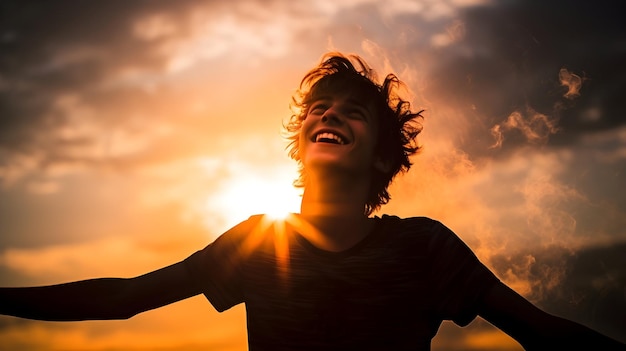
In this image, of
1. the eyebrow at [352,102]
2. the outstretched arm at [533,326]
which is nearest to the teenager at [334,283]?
the outstretched arm at [533,326]

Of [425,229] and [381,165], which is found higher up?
[381,165]

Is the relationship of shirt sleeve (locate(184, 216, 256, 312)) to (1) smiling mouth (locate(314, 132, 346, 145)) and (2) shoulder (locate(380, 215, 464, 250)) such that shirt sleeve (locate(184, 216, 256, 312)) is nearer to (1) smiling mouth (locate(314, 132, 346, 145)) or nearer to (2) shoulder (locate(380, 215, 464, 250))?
(1) smiling mouth (locate(314, 132, 346, 145))

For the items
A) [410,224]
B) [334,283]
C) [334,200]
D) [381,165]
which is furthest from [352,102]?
[334,283]

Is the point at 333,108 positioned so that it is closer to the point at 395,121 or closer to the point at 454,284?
the point at 395,121

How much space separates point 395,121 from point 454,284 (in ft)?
7.03

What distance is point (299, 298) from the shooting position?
4195mm

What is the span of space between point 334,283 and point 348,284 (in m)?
0.10

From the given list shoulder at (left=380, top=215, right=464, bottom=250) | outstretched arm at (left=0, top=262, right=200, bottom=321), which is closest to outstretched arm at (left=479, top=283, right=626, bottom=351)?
shoulder at (left=380, top=215, right=464, bottom=250)

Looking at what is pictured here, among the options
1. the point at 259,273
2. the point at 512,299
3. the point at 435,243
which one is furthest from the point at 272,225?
the point at 512,299

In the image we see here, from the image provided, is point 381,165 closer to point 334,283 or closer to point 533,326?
point 334,283

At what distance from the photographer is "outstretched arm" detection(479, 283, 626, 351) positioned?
3.76 m

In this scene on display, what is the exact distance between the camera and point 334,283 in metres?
4.20

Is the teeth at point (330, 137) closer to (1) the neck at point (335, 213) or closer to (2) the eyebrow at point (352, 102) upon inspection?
(1) the neck at point (335, 213)

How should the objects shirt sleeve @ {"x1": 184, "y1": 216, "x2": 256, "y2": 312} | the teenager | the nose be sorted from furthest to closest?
the nose < shirt sleeve @ {"x1": 184, "y1": 216, "x2": 256, "y2": 312} < the teenager
